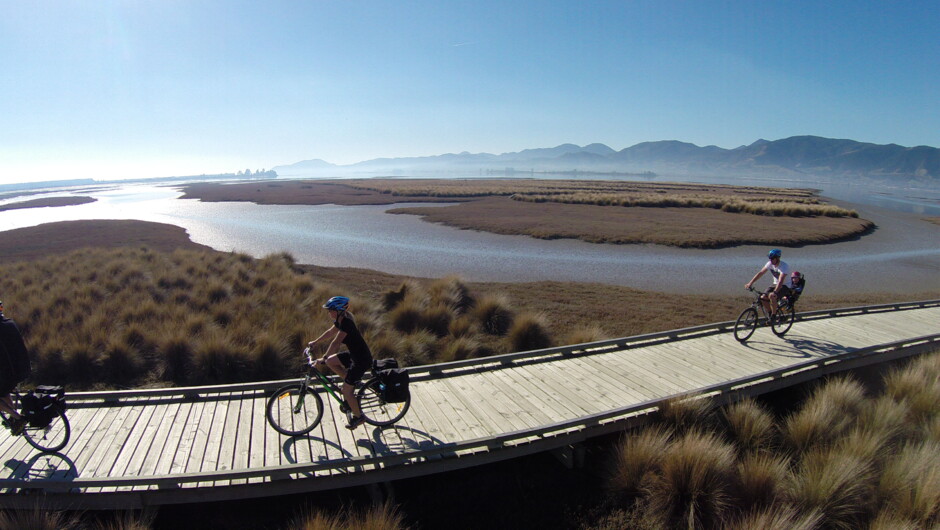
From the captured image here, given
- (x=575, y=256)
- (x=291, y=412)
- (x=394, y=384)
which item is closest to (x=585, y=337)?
(x=394, y=384)

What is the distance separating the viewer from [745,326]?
9.38 metres

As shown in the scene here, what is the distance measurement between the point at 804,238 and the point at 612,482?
30.6 m

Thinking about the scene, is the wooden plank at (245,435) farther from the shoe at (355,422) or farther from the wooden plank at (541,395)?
the wooden plank at (541,395)

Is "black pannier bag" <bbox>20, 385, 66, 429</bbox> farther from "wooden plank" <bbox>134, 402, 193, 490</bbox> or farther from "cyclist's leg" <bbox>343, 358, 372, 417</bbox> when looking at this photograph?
"cyclist's leg" <bbox>343, 358, 372, 417</bbox>

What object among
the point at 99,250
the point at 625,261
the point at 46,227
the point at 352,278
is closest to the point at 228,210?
the point at 46,227

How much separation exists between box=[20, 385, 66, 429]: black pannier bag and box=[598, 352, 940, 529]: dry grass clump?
6.03 metres

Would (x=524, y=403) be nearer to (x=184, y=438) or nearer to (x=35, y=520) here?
(x=184, y=438)

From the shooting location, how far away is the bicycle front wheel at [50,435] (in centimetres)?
511

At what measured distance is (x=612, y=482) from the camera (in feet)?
18.7

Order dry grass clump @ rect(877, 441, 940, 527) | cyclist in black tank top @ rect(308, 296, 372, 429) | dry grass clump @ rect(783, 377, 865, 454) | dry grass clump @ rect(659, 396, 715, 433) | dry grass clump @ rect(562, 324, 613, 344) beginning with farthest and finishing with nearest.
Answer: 1. dry grass clump @ rect(562, 324, 613, 344)
2. dry grass clump @ rect(783, 377, 865, 454)
3. dry grass clump @ rect(659, 396, 715, 433)
4. cyclist in black tank top @ rect(308, 296, 372, 429)
5. dry grass clump @ rect(877, 441, 940, 527)

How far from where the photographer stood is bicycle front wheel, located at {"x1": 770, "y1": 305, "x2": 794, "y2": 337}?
31.7ft

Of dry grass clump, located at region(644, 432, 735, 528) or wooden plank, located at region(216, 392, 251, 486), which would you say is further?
dry grass clump, located at region(644, 432, 735, 528)

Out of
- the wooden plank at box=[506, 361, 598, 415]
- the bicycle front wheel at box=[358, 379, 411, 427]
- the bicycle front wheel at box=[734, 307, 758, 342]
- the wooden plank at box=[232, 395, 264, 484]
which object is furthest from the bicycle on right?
the wooden plank at box=[232, 395, 264, 484]

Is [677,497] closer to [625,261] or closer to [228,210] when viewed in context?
[625,261]
